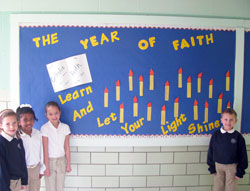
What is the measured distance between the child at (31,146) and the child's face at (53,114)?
0.14 metres

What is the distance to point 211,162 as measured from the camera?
2.18 m

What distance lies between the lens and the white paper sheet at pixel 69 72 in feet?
7.08

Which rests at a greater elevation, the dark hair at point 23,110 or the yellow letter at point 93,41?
the yellow letter at point 93,41

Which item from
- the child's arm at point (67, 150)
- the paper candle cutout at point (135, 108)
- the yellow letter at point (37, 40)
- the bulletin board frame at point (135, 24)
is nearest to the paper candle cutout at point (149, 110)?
the paper candle cutout at point (135, 108)

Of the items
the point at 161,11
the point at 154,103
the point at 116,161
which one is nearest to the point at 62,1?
the point at 161,11

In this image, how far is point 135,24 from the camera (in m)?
2.19

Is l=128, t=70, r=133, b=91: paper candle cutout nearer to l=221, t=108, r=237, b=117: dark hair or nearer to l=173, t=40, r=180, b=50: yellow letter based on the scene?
l=173, t=40, r=180, b=50: yellow letter

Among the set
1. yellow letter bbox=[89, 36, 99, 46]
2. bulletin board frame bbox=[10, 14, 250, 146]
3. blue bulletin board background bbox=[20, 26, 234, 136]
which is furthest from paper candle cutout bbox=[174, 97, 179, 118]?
yellow letter bbox=[89, 36, 99, 46]

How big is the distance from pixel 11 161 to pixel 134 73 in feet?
4.74

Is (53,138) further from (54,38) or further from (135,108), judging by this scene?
(54,38)

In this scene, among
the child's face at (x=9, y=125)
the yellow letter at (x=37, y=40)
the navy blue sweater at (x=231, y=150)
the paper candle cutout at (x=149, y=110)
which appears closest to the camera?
the child's face at (x=9, y=125)

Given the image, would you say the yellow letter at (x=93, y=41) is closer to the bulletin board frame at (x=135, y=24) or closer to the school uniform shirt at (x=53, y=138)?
the bulletin board frame at (x=135, y=24)

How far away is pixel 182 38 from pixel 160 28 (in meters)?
0.27

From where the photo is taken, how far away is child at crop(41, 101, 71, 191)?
2.08 meters
